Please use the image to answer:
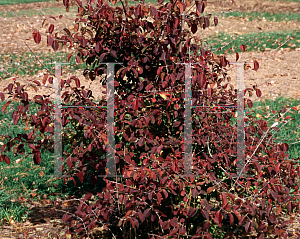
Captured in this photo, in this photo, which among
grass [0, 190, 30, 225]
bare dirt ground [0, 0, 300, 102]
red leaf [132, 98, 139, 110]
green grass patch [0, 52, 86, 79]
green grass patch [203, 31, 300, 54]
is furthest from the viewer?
green grass patch [203, 31, 300, 54]

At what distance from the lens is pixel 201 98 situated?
104 inches

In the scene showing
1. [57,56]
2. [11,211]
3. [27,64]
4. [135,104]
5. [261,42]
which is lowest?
[11,211]

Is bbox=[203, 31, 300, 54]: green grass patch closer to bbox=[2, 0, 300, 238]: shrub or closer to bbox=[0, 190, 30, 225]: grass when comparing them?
bbox=[2, 0, 300, 238]: shrub

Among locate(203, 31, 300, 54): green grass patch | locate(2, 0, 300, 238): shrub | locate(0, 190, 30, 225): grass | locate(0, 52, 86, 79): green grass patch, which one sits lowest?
locate(0, 190, 30, 225): grass

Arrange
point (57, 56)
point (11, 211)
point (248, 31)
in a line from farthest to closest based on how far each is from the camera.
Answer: point (248, 31) < point (57, 56) < point (11, 211)

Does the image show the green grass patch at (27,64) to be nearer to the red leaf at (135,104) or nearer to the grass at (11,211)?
the grass at (11,211)

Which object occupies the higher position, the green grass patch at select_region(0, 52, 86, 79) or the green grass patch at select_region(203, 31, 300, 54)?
the green grass patch at select_region(203, 31, 300, 54)

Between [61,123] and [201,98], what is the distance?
1.04m

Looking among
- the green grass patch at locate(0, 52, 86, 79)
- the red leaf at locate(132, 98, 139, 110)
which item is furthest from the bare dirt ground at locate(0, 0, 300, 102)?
the red leaf at locate(132, 98, 139, 110)

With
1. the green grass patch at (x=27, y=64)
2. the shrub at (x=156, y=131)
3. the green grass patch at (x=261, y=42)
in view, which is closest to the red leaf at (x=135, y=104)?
the shrub at (x=156, y=131)

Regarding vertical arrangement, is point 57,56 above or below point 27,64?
above

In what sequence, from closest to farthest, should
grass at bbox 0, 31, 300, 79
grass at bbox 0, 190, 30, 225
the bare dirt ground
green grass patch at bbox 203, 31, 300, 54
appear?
grass at bbox 0, 190, 30, 225, the bare dirt ground, grass at bbox 0, 31, 300, 79, green grass patch at bbox 203, 31, 300, 54

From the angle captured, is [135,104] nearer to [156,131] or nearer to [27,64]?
[156,131]

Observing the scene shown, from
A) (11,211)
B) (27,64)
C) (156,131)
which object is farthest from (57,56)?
(156,131)
